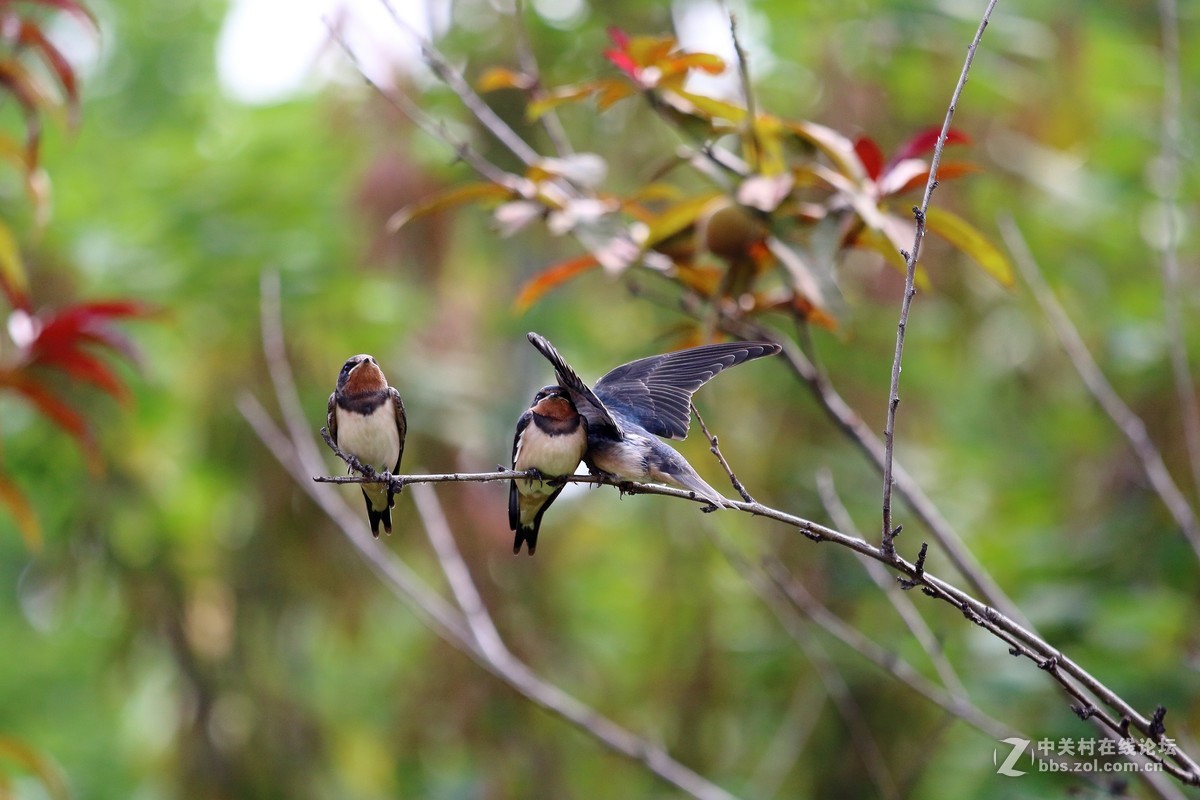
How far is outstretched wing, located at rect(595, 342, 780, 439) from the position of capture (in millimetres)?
2646

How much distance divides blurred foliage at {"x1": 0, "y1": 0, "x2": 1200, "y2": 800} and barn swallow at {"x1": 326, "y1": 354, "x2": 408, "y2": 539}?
8.29 ft

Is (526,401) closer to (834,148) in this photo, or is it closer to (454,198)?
(454,198)

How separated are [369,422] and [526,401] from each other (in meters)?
4.68

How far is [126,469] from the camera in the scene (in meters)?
6.59

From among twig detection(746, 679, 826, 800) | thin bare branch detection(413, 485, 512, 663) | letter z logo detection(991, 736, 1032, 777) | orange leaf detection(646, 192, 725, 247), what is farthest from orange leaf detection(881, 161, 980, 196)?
twig detection(746, 679, 826, 800)

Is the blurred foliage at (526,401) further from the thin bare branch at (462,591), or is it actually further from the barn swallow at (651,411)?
the barn swallow at (651,411)

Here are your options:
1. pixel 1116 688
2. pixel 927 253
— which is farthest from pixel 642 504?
pixel 1116 688

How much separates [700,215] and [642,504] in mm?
5027

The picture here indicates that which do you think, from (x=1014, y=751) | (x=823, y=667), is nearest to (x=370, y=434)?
(x=1014, y=751)

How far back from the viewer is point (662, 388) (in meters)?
2.74

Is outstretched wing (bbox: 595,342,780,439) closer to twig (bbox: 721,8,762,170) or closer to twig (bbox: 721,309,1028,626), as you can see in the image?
twig (bbox: 721,309,1028,626)

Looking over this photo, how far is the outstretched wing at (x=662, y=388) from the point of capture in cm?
265

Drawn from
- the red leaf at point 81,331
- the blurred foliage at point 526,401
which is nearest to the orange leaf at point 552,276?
the red leaf at point 81,331

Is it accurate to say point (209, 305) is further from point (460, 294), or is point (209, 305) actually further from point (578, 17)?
point (578, 17)
